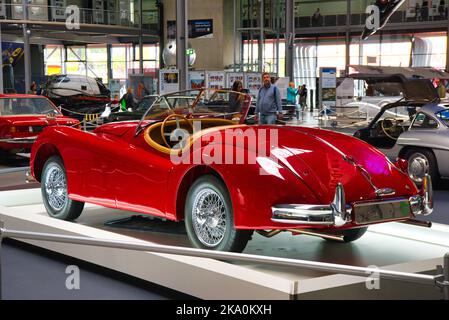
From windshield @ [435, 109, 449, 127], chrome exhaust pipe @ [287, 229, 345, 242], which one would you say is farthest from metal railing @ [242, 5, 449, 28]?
chrome exhaust pipe @ [287, 229, 345, 242]

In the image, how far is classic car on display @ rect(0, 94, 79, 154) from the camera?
13.7 m

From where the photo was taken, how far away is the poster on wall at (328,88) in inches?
996

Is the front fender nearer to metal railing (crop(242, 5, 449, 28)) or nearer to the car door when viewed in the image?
the car door

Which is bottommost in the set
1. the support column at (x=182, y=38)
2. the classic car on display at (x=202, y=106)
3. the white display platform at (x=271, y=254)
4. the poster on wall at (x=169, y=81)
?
the white display platform at (x=271, y=254)

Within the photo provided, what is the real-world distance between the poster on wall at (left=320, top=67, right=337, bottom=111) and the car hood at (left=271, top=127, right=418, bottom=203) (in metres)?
20.0

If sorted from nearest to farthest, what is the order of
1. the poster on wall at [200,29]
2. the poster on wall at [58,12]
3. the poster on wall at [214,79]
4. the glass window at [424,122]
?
the glass window at [424,122], the poster on wall at [214,79], the poster on wall at [58,12], the poster on wall at [200,29]

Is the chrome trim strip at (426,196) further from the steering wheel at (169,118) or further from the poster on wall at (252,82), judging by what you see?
the poster on wall at (252,82)

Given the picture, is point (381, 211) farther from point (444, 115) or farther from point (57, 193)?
point (444, 115)

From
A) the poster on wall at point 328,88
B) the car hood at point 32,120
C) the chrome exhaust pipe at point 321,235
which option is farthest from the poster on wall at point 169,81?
the chrome exhaust pipe at point 321,235

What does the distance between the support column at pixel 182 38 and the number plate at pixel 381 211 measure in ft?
47.1

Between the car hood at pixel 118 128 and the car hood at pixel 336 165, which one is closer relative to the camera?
the car hood at pixel 336 165

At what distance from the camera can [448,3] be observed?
4128cm
